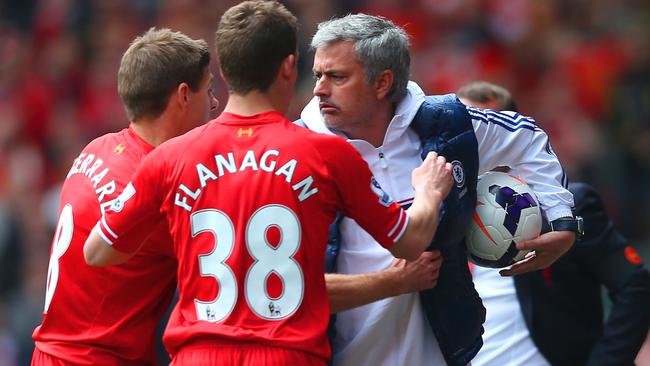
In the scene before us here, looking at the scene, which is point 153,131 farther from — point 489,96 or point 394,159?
point 489,96

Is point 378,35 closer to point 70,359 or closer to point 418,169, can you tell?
point 418,169

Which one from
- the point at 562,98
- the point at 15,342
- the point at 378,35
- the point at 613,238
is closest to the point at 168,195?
the point at 378,35

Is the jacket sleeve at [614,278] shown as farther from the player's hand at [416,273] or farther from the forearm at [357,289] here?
the forearm at [357,289]

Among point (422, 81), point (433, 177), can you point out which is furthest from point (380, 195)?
point (422, 81)

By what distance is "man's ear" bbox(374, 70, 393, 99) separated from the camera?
5.07m

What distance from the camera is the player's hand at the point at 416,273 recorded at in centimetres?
495

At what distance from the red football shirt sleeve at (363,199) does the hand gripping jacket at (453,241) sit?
0.54 m

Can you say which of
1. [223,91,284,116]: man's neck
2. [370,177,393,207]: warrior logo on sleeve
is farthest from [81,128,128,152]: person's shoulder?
[370,177,393,207]: warrior logo on sleeve

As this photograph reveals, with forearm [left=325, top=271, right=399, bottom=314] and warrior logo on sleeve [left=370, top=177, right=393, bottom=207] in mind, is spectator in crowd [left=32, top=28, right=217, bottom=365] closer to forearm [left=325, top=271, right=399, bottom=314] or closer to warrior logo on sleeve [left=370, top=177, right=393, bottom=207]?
forearm [left=325, top=271, right=399, bottom=314]

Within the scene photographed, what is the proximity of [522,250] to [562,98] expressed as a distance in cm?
607

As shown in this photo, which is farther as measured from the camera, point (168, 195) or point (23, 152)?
point (23, 152)

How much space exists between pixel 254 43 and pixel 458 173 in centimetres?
111

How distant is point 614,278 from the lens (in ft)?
20.1

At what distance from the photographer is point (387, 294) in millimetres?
4941
